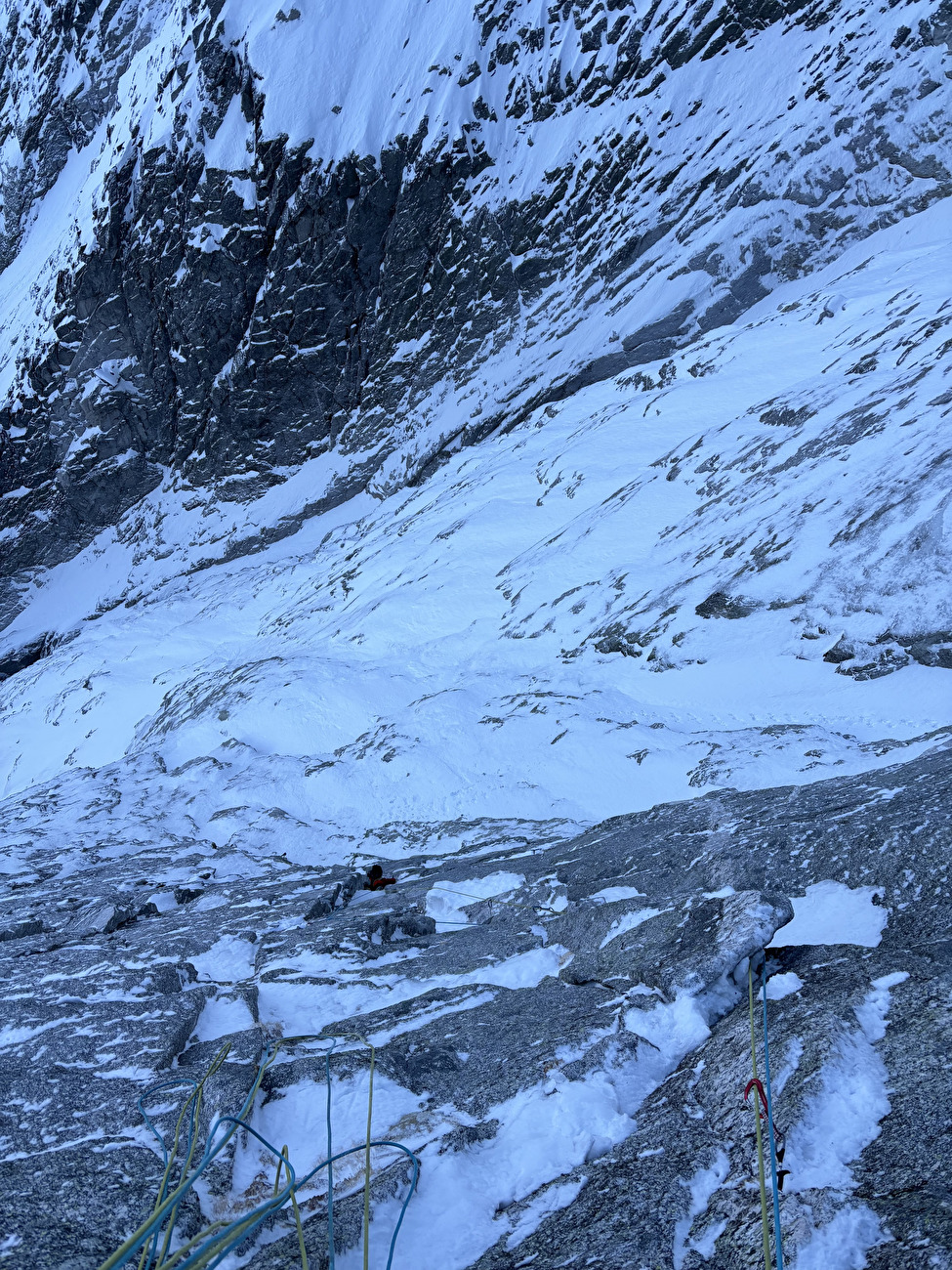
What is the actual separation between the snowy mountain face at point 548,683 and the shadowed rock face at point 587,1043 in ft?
0.09

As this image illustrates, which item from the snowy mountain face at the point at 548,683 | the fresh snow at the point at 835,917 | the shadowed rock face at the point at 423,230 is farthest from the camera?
the shadowed rock face at the point at 423,230

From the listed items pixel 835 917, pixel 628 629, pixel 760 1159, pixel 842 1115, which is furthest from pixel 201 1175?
pixel 628 629

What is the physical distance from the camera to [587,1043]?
14.1ft

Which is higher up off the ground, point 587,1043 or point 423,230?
point 423,230

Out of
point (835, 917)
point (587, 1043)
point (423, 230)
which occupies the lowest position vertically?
point (835, 917)

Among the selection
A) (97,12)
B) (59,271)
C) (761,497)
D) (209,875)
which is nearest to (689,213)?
(761,497)

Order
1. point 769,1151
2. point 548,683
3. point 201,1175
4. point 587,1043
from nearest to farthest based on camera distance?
point 769,1151 < point 201,1175 < point 587,1043 < point 548,683

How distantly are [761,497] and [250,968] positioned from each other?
1426cm

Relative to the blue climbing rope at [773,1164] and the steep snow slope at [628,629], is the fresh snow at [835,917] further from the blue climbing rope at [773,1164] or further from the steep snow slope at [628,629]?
the steep snow slope at [628,629]

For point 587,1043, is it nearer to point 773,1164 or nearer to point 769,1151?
point 769,1151

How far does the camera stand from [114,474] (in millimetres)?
73438

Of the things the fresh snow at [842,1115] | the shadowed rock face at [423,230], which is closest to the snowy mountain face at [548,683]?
the fresh snow at [842,1115]

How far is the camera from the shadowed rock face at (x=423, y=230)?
1592 inches

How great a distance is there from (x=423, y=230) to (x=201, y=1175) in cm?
6984
